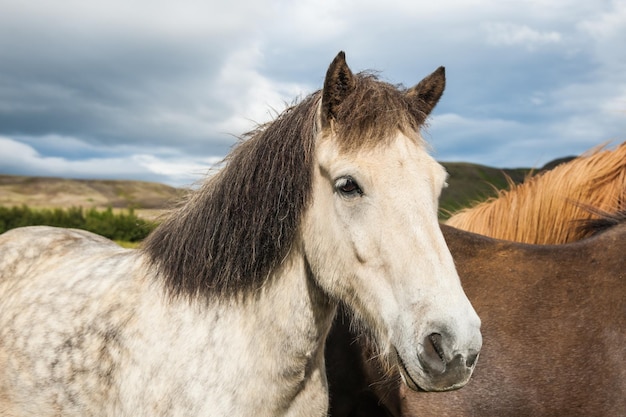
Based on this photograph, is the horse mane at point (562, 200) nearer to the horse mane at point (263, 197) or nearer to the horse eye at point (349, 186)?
the horse mane at point (263, 197)

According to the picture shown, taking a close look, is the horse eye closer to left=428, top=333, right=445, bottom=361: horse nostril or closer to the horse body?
the horse body

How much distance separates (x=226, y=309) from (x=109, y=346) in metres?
0.76

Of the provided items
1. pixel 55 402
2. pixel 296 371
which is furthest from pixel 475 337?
pixel 55 402

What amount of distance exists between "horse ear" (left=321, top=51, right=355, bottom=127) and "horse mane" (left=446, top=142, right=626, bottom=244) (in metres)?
2.95

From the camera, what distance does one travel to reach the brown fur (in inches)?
109

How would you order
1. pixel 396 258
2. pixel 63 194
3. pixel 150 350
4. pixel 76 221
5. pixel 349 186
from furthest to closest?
pixel 63 194
pixel 76 221
pixel 150 350
pixel 349 186
pixel 396 258

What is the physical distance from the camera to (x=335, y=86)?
9.09 ft

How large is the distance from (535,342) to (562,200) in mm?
1642

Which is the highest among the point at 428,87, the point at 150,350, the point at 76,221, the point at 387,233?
the point at 428,87

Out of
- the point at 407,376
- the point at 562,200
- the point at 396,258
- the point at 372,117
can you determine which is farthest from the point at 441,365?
the point at 562,200

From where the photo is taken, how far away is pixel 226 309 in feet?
10.3

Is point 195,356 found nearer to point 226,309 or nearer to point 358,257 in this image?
point 226,309

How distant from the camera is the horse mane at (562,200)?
4.91m

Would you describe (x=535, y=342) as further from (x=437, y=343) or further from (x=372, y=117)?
(x=372, y=117)
